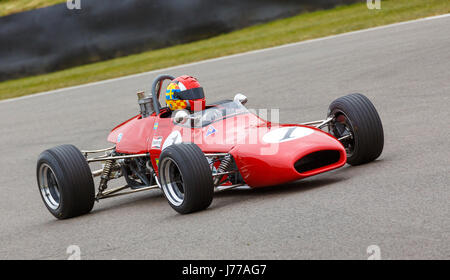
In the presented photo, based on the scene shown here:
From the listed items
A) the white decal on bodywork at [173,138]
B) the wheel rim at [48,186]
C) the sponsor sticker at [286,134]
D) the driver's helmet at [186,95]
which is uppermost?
the driver's helmet at [186,95]

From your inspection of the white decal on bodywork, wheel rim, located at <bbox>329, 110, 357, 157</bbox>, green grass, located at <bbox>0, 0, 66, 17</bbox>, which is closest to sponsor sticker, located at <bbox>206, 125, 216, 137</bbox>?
the white decal on bodywork

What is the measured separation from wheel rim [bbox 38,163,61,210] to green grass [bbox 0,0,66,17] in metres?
14.4

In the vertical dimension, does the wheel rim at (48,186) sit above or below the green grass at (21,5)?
below

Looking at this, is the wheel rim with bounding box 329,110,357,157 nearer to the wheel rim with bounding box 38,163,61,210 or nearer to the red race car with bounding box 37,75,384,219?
the red race car with bounding box 37,75,384,219

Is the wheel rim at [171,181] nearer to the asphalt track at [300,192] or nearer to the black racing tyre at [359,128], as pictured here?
the asphalt track at [300,192]

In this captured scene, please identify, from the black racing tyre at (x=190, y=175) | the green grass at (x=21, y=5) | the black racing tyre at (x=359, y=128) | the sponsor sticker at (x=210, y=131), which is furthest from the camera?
the green grass at (x=21, y=5)

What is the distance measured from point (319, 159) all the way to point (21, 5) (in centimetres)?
1745

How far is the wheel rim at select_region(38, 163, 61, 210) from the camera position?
24.5ft

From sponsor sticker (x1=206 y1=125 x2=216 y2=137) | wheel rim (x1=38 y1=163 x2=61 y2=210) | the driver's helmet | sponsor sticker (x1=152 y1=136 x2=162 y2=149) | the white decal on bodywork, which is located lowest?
wheel rim (x1=38 y1=163 x2=61 y2=210)

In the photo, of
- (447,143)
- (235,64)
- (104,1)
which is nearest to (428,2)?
(235,64)

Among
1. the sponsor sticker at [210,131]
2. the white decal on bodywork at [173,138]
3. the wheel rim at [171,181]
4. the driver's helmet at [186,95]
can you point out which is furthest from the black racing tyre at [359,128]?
the wheel rim at [171,181]

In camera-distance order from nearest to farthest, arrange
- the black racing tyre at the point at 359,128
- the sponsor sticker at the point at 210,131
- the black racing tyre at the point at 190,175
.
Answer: the black racing tyre at the point at 190,175 → the black racing tyre at the point at 359,128 → the sponsor sticker at the point at 210,131

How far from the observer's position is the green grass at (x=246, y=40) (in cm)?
1778

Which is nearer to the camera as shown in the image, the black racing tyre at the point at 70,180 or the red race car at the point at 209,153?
the red race car at the point at 209,153
